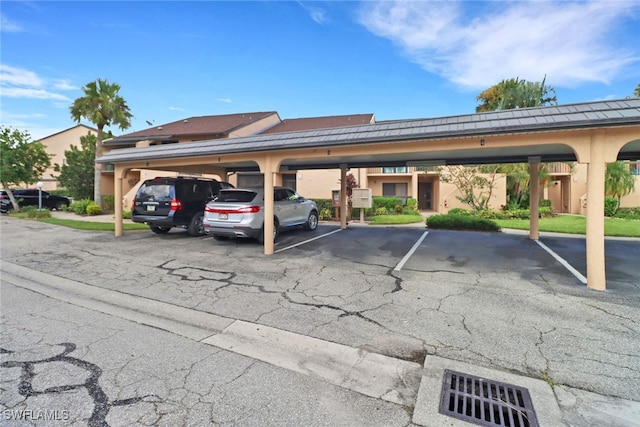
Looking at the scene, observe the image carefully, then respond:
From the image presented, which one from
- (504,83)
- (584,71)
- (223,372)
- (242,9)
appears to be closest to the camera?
(223,372)

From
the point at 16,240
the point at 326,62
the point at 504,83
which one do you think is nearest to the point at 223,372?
the point at 16,240

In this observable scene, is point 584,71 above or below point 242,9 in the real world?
below

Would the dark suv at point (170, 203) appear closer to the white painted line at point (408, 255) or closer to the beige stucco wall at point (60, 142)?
the white painted line at point (408, 255)

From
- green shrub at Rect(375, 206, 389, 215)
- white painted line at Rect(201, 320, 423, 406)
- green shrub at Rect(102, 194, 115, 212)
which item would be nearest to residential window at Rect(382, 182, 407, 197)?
green shrub at Rect(375, 206, 389, 215)

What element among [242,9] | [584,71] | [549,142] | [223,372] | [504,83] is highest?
[504,83]

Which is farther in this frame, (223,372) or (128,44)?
(128,44)

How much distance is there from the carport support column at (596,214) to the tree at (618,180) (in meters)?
18.7

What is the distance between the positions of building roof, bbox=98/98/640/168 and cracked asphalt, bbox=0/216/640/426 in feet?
8.61

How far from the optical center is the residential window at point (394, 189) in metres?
25.3

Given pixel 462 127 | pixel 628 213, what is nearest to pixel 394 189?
pixel 628 213

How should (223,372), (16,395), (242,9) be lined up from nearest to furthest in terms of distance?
(16,395) < (223,372) < (242,9)

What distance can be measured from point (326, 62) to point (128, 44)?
9230 millimetres

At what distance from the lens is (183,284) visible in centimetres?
586

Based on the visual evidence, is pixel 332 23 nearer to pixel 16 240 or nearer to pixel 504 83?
pixel 16 240
